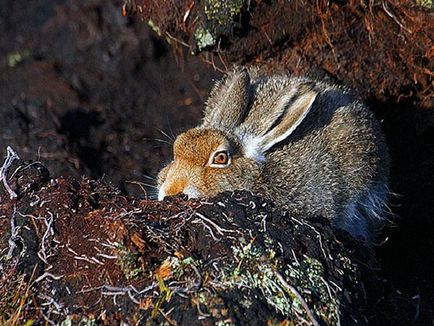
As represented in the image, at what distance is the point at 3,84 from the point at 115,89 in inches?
50.7

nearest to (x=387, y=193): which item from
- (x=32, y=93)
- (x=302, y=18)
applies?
(x=302, y=18)

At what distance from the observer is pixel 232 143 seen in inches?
238

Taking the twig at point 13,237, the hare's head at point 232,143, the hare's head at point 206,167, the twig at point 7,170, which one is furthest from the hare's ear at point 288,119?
the twig at point 13,237

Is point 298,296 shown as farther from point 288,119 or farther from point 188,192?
point 288,119

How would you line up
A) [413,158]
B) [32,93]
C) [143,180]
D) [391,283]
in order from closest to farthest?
[391,283] → [413,158] → [143,180] → [32,93]

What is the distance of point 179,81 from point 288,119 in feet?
11.6

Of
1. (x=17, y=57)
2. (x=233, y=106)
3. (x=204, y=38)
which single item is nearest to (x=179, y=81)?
(x=17, y=57)

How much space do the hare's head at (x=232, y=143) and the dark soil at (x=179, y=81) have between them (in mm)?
637

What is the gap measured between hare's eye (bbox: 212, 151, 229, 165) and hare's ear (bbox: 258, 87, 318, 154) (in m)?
0.31

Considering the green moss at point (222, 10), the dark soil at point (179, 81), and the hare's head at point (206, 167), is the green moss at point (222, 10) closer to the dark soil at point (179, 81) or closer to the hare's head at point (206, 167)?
the dark soil at point (179, 81)

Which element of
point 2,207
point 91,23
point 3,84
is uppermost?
point 2,207

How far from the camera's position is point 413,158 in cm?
776

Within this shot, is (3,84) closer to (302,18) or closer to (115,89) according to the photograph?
(115,89)

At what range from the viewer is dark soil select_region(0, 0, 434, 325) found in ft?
23.2
